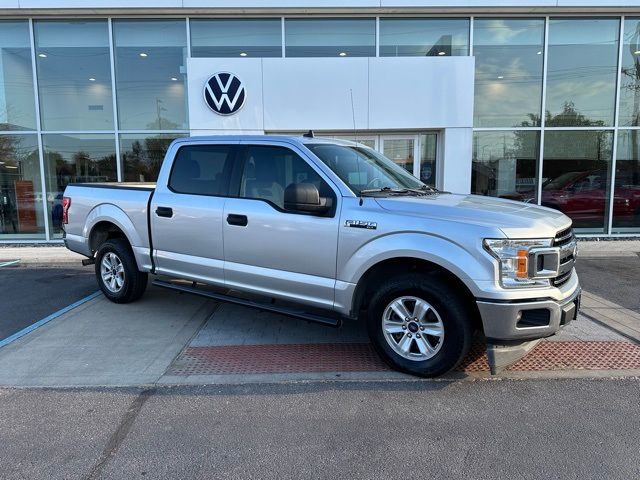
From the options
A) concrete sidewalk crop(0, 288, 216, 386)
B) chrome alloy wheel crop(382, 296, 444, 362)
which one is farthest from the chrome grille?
concrete sidewalk crop(0, 288, 216, 386)

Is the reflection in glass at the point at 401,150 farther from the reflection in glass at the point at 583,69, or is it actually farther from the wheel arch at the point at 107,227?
the wheel arch at the point at 107,227

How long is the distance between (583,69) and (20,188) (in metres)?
13.8

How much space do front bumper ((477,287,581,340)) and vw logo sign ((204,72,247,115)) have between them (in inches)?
317

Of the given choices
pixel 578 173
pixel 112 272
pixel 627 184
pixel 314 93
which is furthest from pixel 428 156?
pixel 112 272

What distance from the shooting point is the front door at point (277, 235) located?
431 cm

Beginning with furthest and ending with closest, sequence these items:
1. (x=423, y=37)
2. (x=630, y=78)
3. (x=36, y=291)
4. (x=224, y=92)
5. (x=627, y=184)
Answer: (x=627, y=184) < (x=630, y=78) < (x=423, y=37) < (x=224, y=92) < (x=36, y=291)

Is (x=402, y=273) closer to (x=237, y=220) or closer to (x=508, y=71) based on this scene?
(x=237, y=220)

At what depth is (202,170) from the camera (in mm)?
5348

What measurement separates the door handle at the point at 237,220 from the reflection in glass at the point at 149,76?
735 centimetres

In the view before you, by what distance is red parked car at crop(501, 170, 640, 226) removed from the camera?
37.1 ft

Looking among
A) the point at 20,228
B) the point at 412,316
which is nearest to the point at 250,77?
the point at 20,228

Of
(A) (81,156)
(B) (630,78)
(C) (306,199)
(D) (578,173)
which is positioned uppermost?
(B) (630,78)

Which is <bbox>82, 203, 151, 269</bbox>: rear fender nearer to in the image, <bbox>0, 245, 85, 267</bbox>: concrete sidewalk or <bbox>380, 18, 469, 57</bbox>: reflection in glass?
<bbox>0, 245, 85, 267</bbox>: concrete sidewalk

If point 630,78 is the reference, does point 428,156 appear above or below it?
below
